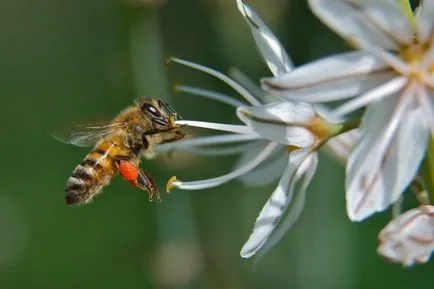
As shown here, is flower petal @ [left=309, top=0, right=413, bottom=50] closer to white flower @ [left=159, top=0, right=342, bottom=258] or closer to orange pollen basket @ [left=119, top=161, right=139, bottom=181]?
white flower @ [left=159, top=0, right=342, bottom=258]

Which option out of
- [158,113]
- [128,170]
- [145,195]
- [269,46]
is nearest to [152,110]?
[158,113]

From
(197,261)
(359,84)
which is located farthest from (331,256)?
(359,84)

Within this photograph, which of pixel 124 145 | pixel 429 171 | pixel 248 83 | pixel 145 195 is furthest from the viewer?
pixel 145 195

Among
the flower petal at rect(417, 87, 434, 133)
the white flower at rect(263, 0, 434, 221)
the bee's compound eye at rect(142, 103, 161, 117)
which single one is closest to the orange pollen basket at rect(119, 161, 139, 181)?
the bee's compound eye at rect(142, 103, 161, 117)

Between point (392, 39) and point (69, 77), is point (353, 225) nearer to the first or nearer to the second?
point (392, 39)

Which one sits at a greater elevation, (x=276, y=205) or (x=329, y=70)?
(x=329, y=70)

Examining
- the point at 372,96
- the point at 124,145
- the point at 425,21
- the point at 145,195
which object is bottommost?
the point at 145,195

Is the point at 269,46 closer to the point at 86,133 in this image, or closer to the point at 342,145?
the point at 342,145
